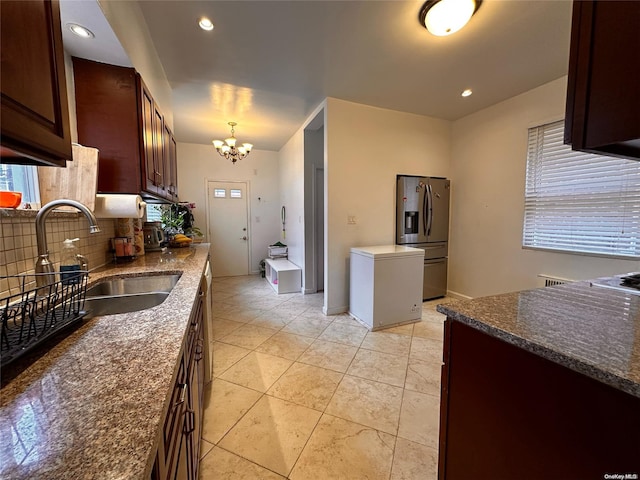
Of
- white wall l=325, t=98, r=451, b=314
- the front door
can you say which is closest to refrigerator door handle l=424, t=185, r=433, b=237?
white wall l=325, t=98, r=451, b=314

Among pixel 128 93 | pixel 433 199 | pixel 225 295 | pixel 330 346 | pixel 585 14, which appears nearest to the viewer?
pixel 585 14

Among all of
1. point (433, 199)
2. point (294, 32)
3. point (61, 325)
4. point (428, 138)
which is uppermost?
point (294, 32)

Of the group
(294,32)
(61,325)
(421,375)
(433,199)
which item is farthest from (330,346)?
(294,32)

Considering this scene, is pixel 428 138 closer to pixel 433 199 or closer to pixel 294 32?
pixel 433 199

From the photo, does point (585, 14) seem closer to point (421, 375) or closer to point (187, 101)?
point (421, 375)

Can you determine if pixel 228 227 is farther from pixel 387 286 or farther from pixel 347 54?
pixel 347 54

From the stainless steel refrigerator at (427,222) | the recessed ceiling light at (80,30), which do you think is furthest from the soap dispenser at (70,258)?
the stainless steel refrigerator at (427,222)

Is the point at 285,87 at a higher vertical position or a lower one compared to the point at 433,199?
higher

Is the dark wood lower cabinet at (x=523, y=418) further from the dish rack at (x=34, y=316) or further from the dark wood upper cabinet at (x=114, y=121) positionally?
the dark wood upper cabinet at (x=114, y=121)

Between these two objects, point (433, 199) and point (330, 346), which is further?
point (433, 199)

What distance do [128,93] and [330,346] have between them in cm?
257

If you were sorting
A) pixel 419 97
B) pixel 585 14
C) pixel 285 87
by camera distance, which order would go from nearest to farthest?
pixel 585 14
pixel 285 87
pixel 419 97

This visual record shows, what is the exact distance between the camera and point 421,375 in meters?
2.03

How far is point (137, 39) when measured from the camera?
1.75 meters
